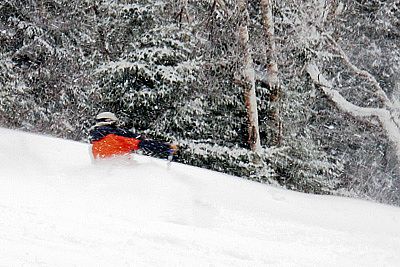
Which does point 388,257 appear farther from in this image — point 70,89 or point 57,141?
point 70,89

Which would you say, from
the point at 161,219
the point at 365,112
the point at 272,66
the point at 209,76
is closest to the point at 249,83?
the point at 272,66

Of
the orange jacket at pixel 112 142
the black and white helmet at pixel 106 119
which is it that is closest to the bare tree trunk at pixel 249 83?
the orange jacket at pixel 112 142

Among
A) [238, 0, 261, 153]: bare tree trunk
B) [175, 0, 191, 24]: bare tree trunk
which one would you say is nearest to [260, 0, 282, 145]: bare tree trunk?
[238, 0, 261, 153]: bare tree trunk

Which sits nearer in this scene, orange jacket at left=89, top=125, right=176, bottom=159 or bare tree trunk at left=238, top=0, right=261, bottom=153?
orange jacket at left=89, top=125, right=176, bottom=159

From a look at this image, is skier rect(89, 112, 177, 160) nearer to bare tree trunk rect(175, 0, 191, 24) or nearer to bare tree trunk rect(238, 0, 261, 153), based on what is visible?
bare tree trunk rect(175, 0, 191, 24)

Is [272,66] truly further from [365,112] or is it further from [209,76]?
[365,112]

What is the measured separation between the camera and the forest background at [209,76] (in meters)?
12.9

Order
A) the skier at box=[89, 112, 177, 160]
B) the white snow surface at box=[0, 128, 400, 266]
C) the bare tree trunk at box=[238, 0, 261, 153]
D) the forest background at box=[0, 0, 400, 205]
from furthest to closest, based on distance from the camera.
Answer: the bare tree trunk at box=[238, 0, 261, 153] < the forest background at box=[0, 0, 400, 205] < the skier at box=[89, 112, 177, 160] < the white snow surface at box=[0, 128, 400, 266]

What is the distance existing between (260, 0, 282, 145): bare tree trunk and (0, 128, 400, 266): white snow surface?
5684 millimetres

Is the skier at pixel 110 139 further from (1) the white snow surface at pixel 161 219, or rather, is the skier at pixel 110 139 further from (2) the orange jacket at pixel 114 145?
(1) the white snow surface at pixel 161 219

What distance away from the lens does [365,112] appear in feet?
43.0

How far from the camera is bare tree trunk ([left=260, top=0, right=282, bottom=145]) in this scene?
13859 millimetres

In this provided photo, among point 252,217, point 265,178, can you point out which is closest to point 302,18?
point 265,178

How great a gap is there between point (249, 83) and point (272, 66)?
2.89 feet
